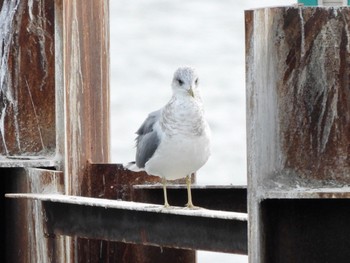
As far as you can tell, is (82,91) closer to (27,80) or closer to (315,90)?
(27,80)

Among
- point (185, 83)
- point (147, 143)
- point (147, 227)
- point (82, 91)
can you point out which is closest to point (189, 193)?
point (147, 143)

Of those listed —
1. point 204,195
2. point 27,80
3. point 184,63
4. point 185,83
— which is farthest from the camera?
point 184,63

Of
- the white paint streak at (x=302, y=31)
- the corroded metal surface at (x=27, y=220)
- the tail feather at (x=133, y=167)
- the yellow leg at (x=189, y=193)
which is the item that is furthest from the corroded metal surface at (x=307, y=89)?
the tail feather at (x=133, y=167)

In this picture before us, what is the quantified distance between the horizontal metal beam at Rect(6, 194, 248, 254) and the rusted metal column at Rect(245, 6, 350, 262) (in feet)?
2.69

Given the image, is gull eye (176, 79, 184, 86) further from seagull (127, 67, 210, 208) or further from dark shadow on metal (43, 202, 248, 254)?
→ dark shadow on metal (43, 202, 248, 254)

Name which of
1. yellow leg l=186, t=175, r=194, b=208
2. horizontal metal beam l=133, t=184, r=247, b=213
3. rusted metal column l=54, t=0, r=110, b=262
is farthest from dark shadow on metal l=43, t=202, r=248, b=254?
horizontal metal beam l=133, t=184, r=247, b=213

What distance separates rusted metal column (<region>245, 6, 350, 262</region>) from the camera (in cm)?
531

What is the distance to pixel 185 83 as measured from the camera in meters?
8.26

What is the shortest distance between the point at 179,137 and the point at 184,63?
1571cm

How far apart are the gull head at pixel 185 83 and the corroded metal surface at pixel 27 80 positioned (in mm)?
827

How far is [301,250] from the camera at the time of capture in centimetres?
541

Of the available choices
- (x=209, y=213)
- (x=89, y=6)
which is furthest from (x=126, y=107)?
(x=209, y=213)

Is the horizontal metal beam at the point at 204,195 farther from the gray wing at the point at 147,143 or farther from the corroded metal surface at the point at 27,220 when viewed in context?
the corroded metal surface at the point at 27,220

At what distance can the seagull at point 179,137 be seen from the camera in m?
8.08
